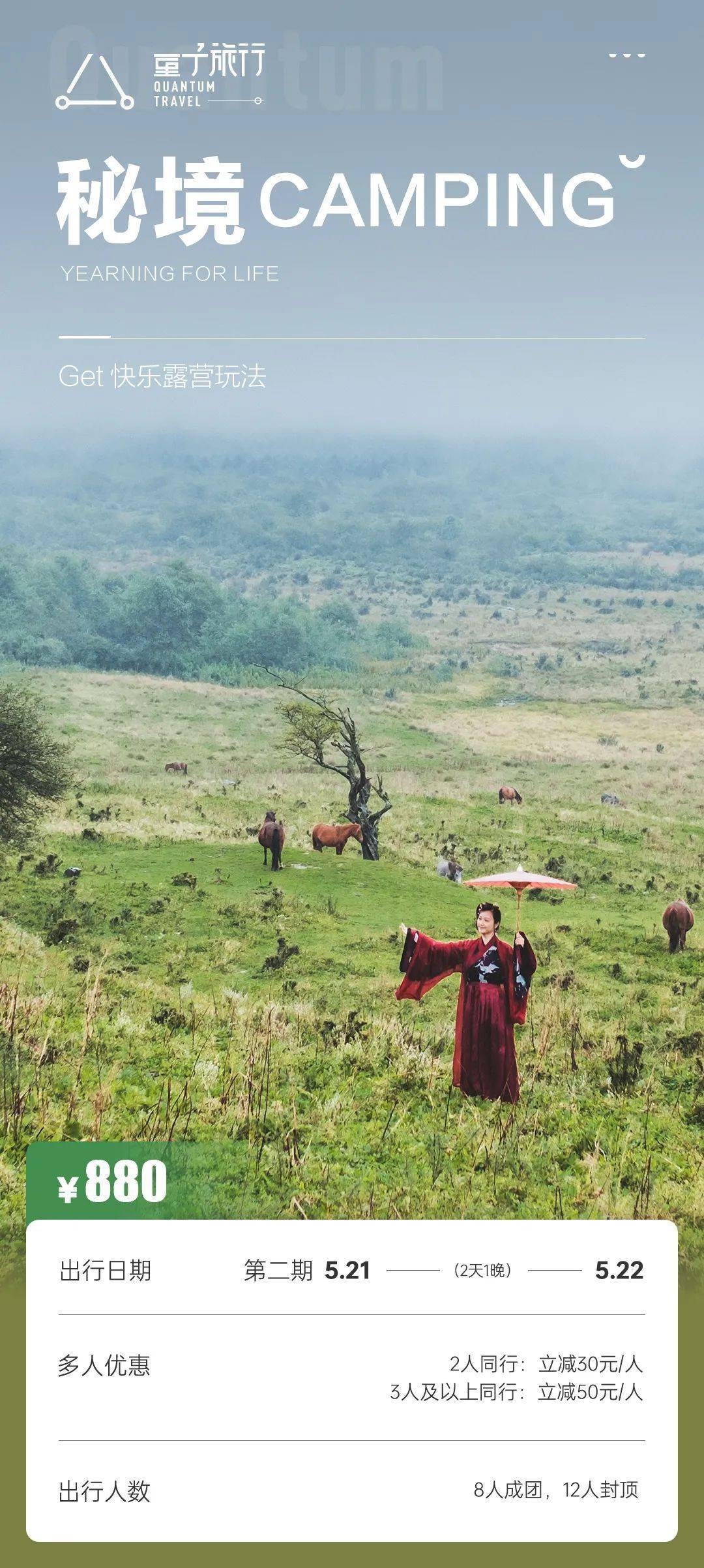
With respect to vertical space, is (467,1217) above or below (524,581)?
below

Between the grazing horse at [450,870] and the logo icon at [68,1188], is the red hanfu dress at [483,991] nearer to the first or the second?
the logo icon at [68,1188]

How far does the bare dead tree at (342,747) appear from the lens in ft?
101

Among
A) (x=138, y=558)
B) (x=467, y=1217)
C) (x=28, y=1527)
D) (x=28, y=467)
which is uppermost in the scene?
(x=28, y=467)

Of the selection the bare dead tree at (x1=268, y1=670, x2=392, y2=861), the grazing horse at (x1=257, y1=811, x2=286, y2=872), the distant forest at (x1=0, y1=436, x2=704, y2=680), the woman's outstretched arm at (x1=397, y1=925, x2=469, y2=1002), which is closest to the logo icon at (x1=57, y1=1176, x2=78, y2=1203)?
the woman's outstretched arm at (x1=397, y1=925, x2=469, y2=1002)

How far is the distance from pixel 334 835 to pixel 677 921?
9.42 metres

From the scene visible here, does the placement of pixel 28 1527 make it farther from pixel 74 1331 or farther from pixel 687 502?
pixel 687 502

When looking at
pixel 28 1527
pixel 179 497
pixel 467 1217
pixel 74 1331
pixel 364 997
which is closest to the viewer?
pixel 28 1527

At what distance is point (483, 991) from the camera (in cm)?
1373

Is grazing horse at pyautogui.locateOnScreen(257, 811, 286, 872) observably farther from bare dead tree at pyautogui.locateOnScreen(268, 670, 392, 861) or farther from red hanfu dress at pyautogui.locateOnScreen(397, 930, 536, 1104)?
red hanfu dress at pyautogui.locateOnScreen(397, 930, 536, 1104)

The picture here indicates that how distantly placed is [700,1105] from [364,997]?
6112 millimetres

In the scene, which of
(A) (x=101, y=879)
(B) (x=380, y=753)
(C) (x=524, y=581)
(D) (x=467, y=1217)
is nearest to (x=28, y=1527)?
(D) (x=467, y=1217)

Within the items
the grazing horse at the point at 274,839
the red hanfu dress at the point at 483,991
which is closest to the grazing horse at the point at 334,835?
the grazing horse at the point at 274,839

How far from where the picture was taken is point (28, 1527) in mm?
9625

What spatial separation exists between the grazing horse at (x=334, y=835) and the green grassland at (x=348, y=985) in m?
1.14
